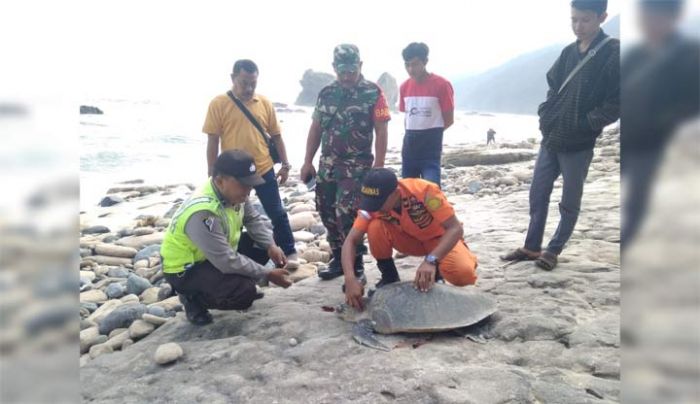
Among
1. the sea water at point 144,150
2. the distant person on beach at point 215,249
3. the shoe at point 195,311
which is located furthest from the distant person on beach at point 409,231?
the sea water at point 144,150

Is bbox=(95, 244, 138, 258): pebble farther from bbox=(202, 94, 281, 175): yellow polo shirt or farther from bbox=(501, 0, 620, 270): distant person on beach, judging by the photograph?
bbox=(501, 0, 620, 270): distant person on beach

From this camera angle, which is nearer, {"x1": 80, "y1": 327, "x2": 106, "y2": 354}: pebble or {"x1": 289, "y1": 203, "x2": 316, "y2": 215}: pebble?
{"x1": 80, "y1": 327, "x2": 106, "y2": 354}: pebble

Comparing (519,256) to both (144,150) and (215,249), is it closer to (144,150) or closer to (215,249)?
(215,249)

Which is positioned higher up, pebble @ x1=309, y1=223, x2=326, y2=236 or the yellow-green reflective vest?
the yellow-green reflective vest

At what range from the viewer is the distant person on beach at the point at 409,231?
256 cm

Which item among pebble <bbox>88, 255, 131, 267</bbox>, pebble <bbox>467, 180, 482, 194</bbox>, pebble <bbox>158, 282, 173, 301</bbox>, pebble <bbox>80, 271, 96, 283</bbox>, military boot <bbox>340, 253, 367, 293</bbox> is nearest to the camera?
military boot <bbox>340, 253, 367, 293</bbox>

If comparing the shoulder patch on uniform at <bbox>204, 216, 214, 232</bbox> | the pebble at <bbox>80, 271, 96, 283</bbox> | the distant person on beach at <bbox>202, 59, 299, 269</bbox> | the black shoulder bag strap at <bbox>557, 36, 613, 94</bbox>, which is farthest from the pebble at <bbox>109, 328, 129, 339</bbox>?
the black shoulder bag strap at <bbox>557, 36, 613, 94</bbox>

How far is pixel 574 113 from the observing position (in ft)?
9.48

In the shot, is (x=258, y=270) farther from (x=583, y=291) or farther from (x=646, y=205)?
(x=646, y=205)

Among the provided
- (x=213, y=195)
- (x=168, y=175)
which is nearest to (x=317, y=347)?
(x=213, y=195)

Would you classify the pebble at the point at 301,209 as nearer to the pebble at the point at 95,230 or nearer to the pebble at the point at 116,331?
the pebble at the point at 95,230

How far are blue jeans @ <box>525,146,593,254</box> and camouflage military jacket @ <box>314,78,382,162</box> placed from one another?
1.19m

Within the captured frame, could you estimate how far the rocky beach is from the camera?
1.92 meters

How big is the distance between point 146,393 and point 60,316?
1629mm
